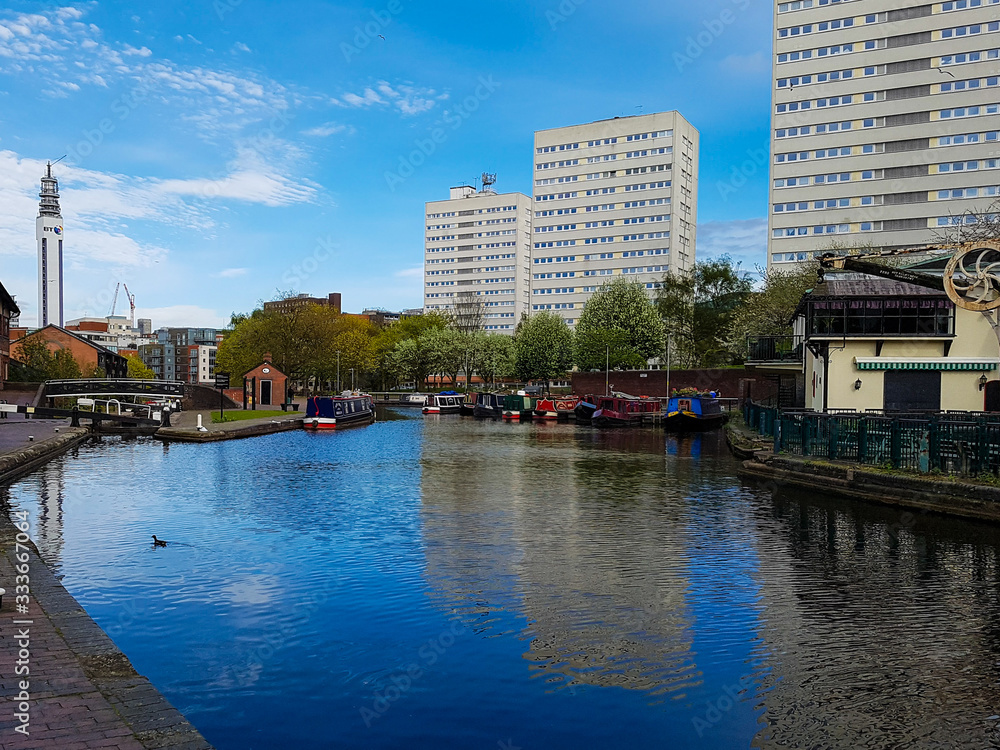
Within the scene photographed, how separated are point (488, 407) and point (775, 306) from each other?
24941 mm

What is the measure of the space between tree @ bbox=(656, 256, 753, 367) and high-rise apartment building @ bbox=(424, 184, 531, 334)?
52695 millimetres

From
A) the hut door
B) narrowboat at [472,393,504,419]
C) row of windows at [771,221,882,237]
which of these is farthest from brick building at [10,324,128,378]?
row of windows at [771,221,882,237]

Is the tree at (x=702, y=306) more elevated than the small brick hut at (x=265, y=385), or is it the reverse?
the tree at (x=702, y=306)

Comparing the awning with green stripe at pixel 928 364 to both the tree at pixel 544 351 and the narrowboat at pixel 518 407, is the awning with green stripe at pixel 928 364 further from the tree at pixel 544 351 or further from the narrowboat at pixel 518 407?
the tree at pixel 544 351

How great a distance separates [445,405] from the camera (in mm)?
71312

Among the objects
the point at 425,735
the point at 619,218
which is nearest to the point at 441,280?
the point at 619,218

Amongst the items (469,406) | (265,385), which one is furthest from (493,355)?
(265,385)

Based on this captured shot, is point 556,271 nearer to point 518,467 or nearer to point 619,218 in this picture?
point 619,218

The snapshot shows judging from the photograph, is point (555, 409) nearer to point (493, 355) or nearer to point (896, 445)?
point (493, 355)

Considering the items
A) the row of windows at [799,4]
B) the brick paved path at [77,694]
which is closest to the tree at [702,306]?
the row of windows at [799,4]

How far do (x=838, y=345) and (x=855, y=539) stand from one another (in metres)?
17.2

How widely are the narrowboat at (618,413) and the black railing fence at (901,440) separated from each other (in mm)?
29778

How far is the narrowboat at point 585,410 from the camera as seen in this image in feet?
191

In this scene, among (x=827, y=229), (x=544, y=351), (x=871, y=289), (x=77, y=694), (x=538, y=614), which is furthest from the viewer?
(x=544, y=351)
